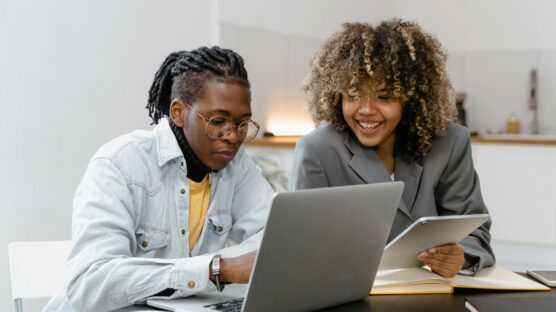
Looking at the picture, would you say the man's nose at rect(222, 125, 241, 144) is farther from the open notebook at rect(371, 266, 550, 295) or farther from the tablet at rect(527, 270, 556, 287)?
the tablet at rect(527, 270, 556, 287)

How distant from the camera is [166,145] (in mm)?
1839

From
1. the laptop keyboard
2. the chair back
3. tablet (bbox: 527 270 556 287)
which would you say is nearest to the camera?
the laptop keyboard

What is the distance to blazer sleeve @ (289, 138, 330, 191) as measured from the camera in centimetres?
225

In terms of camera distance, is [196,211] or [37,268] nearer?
[196,211]

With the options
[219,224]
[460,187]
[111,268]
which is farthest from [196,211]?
[460,187]

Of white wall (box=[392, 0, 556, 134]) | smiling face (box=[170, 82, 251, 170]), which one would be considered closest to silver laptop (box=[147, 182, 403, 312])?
smiling face (box=[170, 82, 251, 170])

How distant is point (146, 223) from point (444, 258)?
0.69m

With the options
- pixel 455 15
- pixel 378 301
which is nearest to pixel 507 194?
pixel 455 15

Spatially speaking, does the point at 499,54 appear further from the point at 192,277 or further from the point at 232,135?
the point at 192,277

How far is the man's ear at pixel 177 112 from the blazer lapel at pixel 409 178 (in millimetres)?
695

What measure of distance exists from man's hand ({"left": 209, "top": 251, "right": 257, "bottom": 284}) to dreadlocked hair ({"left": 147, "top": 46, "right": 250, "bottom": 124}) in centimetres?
47

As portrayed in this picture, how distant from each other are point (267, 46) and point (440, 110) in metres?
2.97

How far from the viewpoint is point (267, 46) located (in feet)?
16.9

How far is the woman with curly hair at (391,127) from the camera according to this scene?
2.20 m
